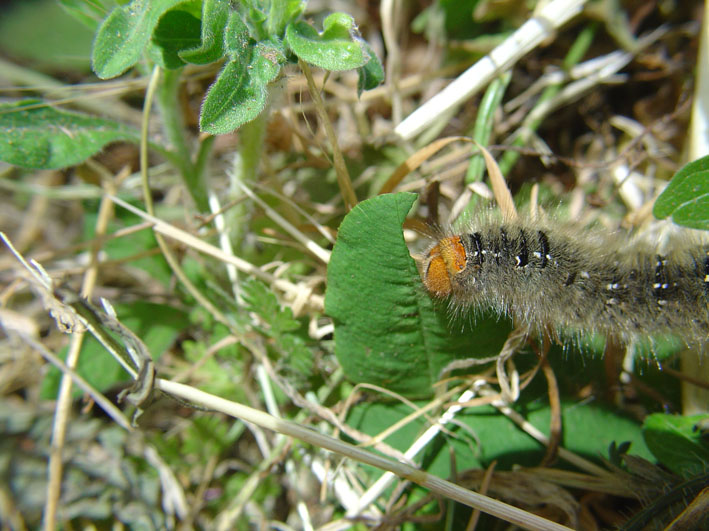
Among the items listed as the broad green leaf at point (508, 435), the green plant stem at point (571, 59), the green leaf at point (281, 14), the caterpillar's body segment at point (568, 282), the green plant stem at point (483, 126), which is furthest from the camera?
the green plant stem at point (571, 59)

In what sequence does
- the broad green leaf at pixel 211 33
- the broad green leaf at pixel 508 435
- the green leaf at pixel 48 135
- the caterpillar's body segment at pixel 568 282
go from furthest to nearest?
the broad green leaf at pixel 508 435 → the green leaf at pixel 48 135 → the caterpillar's body segment at pixel 568 282 → the broad green leaf at pixel 211 33

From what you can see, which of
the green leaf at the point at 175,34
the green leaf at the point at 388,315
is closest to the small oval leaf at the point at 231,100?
the green leaf at the point at 175,34

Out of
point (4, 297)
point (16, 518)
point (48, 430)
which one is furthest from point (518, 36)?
point (16, 518)

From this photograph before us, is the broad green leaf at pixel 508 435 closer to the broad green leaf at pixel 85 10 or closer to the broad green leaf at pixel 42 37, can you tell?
the broad green leaf at pixel 85 10

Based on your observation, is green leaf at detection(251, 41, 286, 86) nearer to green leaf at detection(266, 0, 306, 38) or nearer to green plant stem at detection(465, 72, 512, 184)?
green leaf at detection(266, 0, 306, 38)

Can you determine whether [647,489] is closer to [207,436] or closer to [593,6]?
[207,436]

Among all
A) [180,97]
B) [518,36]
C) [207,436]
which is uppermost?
[180,97]

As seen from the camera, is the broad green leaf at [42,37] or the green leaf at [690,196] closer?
the green leaf at [690,196]

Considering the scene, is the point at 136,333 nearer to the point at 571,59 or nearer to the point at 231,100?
the point at 231,100

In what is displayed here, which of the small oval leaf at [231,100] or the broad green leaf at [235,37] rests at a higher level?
the broad green leaf at [235,37]
